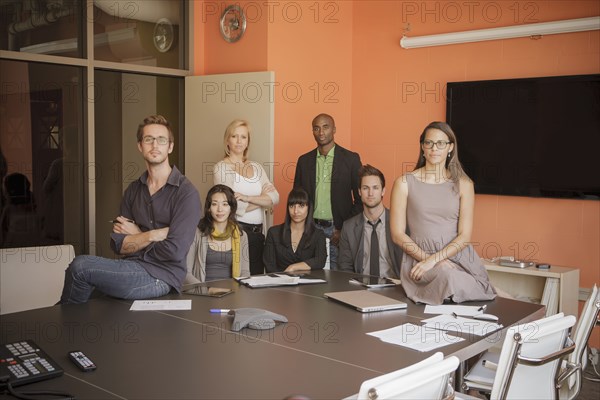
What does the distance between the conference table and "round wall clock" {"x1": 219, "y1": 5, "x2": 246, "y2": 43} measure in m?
3.15

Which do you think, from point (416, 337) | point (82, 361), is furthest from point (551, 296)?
point (82, 361)

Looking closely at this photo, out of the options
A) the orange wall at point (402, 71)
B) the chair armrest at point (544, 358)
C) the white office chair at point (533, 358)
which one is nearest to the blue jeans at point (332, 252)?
the orange wall at point (402, 71)

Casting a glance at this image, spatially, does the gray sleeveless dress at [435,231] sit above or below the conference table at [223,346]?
above

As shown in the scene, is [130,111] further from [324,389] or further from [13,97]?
[324,389]

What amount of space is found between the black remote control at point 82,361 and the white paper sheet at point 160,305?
68 cm

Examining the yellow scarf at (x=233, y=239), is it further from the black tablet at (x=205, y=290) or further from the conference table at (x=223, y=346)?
the conference table at (x=223, y=346)

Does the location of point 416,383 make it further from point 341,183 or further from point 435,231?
point 341,183

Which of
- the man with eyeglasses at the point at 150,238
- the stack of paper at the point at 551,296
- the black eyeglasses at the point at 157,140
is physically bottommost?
the stack of paper at the point at 551,296

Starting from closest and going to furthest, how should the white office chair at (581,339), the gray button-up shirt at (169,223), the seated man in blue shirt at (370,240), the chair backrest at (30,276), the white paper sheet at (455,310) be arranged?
the white office chair at (581,339)
the white paper sheet at (455,310)
the gray button-up shirt at (169,223)
the chair backrest at (30,276)
the seated man in blue shirt at (370,240)

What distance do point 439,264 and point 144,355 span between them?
1.55 metres

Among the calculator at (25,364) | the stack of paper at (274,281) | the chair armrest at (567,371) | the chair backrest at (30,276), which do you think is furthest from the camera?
the chair backrest at (30,276)

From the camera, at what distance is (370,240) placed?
423 cm

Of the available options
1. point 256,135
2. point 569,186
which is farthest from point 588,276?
point 256,135

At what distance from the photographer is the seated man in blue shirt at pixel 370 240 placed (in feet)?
13.7
